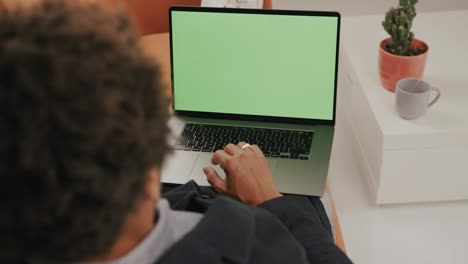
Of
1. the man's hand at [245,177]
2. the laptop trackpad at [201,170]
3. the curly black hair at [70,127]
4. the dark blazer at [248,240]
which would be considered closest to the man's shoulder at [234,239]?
the dark blazer at [248,240]

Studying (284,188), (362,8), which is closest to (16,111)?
(284,188)

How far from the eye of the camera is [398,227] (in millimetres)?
1575

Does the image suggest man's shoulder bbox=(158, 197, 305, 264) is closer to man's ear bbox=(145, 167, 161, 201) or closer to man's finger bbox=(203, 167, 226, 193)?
man's ear bbox=(145, 167, 161, 201)

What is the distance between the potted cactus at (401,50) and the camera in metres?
1.43

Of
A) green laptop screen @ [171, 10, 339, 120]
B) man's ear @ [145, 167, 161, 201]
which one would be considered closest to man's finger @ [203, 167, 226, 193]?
green laptop screen @ [171, 10, 339, 120]

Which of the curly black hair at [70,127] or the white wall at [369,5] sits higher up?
the curly black hair at [70,127]

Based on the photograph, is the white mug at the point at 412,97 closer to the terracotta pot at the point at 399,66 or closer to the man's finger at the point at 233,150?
the terracotta pot at the point at 399,66

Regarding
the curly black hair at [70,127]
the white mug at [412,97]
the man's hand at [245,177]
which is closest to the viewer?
the curly black hair at [70,127]

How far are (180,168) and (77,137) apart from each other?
0.75m

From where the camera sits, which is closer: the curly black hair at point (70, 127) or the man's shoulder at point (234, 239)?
the curly black hair at point (70, 127)

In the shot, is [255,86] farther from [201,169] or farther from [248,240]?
[248,240]

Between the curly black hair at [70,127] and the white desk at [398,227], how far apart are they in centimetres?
114

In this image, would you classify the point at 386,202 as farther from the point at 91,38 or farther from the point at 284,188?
the point at 91,38

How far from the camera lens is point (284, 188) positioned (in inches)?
44.7
